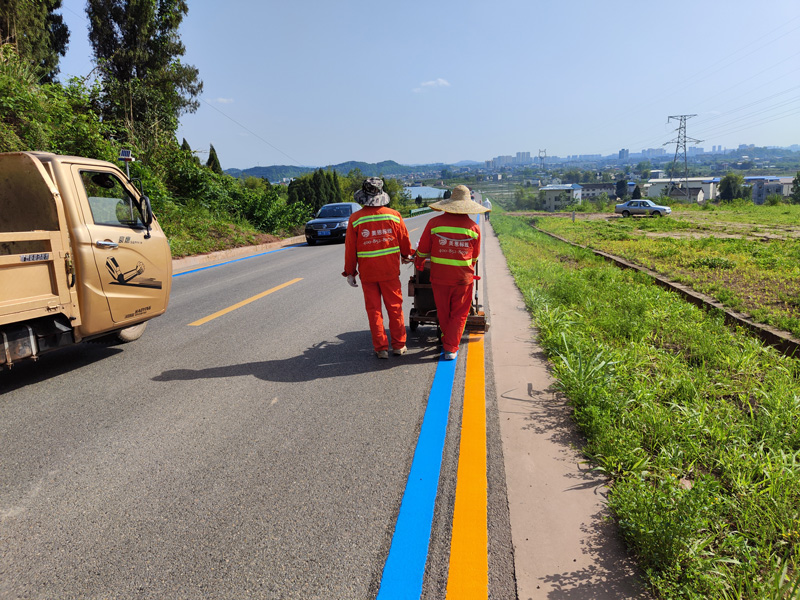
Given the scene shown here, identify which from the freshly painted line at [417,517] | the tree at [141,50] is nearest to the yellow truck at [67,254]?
the freshly painted line at [417,517]

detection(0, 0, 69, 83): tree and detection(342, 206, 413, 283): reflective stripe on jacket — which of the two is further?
detection(0, 0, 69, 83): tree

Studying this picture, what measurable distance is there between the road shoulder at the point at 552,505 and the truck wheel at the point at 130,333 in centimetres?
432

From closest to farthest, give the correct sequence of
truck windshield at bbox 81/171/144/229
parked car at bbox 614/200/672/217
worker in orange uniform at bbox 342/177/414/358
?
truck windshield at bbox 81/171/144/229
worker in orange uniform at bbox 342/177/414/358
parked car at bbox 614/200/672/217

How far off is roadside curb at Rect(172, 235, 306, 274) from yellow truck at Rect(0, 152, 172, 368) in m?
7.52

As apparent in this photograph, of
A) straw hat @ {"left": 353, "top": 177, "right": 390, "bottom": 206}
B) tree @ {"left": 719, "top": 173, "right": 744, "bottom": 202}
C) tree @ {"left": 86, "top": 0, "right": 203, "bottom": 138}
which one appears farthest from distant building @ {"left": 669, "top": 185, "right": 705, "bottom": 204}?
straw hat @ {"left": 353, "top": 177, "right": 390, "bottom": 206}

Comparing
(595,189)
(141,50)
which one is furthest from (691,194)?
(141,50)

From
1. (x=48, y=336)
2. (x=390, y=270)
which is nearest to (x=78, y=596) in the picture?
(x=48, y=336)

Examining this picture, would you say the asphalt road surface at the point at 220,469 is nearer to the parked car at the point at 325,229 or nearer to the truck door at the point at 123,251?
the truck door at the point at 123,251

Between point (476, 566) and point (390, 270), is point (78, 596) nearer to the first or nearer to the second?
point (476, 566)

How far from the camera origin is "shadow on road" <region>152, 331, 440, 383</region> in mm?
4895

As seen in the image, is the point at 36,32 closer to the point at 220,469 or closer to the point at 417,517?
the point at 220,469

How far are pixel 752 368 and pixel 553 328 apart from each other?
6.50ft

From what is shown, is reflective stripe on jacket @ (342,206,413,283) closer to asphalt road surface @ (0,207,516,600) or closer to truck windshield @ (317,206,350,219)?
asphalt road surface @ (0,207,516,600)

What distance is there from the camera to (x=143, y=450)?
3.45m
